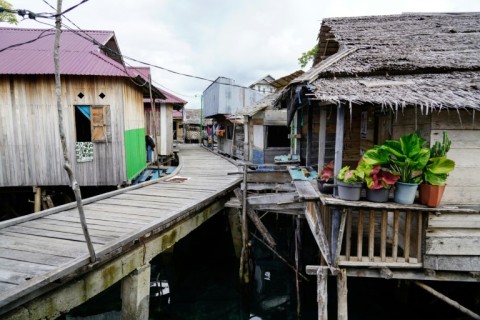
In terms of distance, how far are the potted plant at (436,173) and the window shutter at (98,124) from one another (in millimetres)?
8981

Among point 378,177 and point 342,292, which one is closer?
point 378,177

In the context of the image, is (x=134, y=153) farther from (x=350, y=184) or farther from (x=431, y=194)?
(x=431, y=194)

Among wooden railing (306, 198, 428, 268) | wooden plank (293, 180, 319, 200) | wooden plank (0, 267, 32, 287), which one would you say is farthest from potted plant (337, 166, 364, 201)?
wooden plank (0, 267, 32, 287)

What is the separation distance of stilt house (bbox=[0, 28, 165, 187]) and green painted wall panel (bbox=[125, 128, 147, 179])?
34 centimetres

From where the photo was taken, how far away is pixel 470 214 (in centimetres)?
468

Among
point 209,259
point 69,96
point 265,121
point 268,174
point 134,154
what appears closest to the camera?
point 268,174

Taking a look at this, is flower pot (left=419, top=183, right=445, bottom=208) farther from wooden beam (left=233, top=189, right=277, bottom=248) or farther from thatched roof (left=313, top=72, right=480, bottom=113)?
wooden beam (left=233, top=189, right=277, bottom=248)

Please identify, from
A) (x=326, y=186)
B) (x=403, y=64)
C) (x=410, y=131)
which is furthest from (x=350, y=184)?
(x=403, y=64)

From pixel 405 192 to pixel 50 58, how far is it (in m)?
10.6

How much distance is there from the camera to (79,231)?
18.8ft

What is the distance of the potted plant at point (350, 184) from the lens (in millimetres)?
4371

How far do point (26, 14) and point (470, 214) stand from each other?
6860mm

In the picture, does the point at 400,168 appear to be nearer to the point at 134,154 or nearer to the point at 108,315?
the point at 108,315

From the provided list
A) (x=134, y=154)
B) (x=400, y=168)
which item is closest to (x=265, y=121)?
(x=134, y=154)
